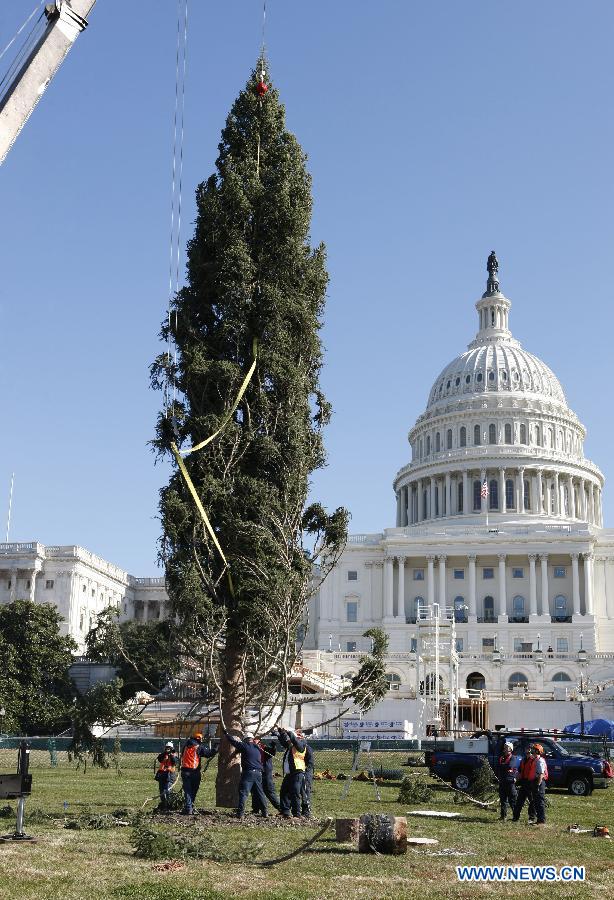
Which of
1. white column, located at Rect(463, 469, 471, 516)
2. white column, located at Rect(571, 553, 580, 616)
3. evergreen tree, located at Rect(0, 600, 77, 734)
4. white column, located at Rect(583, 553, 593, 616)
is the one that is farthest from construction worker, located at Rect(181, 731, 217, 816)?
white column, located at Rect(463, 469, 471, 516)

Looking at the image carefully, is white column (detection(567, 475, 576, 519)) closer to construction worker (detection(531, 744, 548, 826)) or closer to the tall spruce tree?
the tall spruce tree

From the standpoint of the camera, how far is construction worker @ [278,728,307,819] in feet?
83.5

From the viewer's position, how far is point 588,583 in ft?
385

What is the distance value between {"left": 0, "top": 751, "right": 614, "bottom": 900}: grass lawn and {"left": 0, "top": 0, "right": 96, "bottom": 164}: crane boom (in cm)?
1126

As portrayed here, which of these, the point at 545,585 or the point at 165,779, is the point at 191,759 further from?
the point at 545,585

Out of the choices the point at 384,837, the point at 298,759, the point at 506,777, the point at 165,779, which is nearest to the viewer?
the point at 384,837

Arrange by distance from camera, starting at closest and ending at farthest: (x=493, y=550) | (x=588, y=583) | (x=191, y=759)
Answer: (x=191, y=759) → (x=588, y=583) → (x=493, y=550)

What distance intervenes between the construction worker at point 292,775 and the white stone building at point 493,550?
2536 inches

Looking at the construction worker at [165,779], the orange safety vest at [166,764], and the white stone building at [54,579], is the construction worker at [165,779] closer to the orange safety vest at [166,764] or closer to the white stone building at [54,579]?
the orange safety vest at [166,764]

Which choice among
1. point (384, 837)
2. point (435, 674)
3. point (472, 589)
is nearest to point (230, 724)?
point (384, 837)

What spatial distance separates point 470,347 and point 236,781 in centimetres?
13500

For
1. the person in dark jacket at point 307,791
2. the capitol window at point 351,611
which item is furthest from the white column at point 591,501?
the person in dark jacket at point 307,791

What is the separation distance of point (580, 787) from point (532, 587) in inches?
3301

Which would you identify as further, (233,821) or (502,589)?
(502,589)
